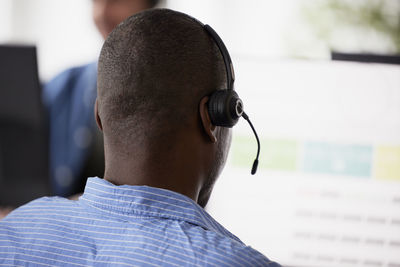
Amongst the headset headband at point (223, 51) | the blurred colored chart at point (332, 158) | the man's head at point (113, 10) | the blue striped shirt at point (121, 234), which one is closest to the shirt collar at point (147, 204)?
the blue striped shirt at point (121, 234)

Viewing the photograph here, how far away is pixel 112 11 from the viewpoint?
203 cm

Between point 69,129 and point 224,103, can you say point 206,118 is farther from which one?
point 69,129

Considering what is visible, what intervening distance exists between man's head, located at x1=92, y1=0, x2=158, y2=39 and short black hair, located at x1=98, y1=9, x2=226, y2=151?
3.85 feet

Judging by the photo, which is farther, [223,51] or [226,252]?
[223,51]

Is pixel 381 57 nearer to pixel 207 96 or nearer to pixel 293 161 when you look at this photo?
pixel 293 161

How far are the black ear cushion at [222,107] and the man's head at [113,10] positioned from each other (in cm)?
125

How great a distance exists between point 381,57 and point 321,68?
17cm

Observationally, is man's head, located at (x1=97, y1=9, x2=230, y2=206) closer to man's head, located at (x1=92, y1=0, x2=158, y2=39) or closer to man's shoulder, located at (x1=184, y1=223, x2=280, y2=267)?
man's shoulder, located at (x1=184, y1=223, x2=280, y2=267)

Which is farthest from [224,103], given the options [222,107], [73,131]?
[73,131]

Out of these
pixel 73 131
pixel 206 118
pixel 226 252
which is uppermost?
pixel 206 118

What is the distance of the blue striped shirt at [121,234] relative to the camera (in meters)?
0.68

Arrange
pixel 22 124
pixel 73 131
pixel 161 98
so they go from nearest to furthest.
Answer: pixel 161 98 → pixel 22 124 → pixel 73 131

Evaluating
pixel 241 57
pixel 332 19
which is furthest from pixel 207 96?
pixel 332 19

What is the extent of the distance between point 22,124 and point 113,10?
682 millimetres
